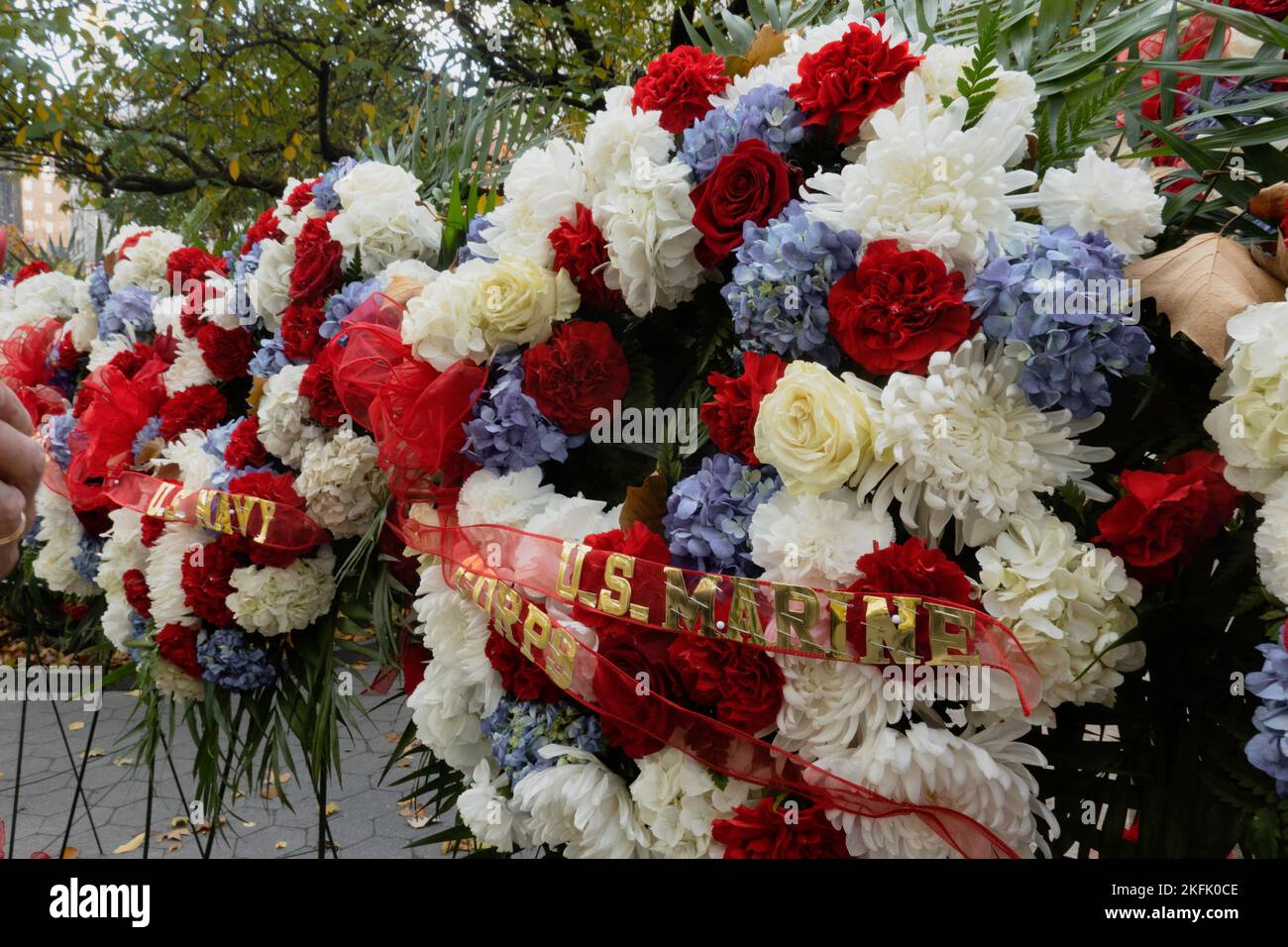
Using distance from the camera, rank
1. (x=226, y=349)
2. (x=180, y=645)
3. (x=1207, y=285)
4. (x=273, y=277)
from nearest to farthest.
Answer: (x=1207, y=285)
(x=180, y=645)
(x=273, y=277)
(x=226, y=349)

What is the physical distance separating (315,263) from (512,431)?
2.13 feet

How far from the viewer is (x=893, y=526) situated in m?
0.95

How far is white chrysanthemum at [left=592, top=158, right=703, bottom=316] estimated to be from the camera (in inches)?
43.0

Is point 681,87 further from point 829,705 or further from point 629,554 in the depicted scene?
point 829,705

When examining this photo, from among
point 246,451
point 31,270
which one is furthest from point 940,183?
point 31,270

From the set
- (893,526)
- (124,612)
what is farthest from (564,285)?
(124,612)

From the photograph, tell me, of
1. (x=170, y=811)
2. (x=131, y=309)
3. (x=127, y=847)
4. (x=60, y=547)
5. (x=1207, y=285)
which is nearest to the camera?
(x=1207, y=285)

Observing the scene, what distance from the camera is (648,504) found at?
108 centimetres

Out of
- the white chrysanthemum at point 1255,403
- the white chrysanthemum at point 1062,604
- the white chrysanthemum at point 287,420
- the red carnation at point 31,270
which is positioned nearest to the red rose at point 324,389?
the white chrysanthemum at point 287,420

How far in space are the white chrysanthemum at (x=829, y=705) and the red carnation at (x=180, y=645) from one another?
1.09m

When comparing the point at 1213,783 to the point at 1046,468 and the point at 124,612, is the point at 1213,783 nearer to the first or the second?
the point at 1046,468

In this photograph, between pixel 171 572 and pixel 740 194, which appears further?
pixel 171 572
